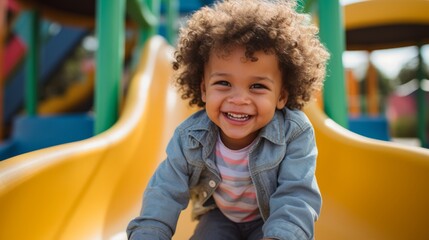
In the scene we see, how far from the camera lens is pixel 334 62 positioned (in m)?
1.70

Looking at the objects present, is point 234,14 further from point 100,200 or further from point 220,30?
point 100,200

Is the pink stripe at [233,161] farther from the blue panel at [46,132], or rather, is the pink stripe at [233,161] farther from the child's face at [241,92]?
the blue panel at [46,132]

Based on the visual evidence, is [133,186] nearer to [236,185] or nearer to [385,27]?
[236,185]

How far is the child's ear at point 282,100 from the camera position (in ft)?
3.66

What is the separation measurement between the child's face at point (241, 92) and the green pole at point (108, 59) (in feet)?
2.89

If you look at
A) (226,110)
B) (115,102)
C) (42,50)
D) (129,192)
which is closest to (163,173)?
(226,110)

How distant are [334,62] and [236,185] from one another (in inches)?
35.2

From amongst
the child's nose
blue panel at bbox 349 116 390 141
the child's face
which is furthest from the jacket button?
blue panel at bbox 349 116 390 141

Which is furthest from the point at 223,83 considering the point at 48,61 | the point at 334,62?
the point at 48,61

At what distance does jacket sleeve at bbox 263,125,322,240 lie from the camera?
0.87 m

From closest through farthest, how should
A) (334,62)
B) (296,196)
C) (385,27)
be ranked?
(296,196)
(334,62)
(385,27)

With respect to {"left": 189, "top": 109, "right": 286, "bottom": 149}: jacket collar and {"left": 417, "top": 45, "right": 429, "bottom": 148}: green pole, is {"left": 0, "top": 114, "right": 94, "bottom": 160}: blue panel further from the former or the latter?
{"left": 417, "top": 45, "right": 429, "bottom": 148}: green pole

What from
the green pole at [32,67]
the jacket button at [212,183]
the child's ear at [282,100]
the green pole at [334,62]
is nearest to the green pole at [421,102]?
the green pole at [334,62]

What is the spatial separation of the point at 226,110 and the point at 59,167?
458mm
